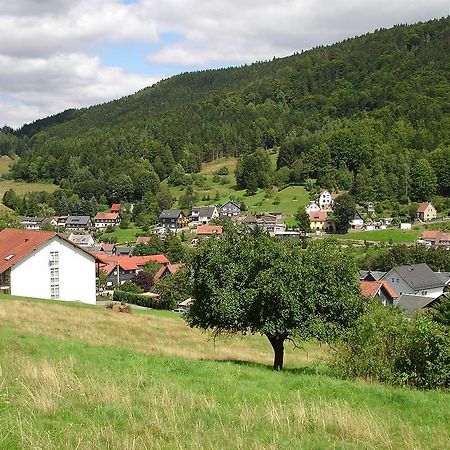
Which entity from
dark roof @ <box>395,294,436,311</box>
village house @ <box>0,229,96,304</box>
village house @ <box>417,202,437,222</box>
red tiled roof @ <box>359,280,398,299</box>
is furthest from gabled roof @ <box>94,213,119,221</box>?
village house @ <box>0,229,96,304</box>

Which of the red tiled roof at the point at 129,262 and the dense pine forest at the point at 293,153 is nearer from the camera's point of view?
the red tiled roof at the point at 129,262

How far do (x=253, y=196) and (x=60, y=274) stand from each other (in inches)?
3818

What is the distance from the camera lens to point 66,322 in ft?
78.0

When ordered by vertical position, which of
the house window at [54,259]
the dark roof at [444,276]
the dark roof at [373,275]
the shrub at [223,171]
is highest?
the shrub at [223,171]

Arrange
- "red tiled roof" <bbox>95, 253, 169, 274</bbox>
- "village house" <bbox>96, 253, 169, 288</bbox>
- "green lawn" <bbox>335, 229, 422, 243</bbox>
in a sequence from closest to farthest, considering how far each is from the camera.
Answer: "village house" <bbox>96, 253, 169, 288</bbox>
"red tiled roof" <bbox>95, 253, 169, 274</bbox>
"green lawn" <bbox>335, 229, 422, 243</bbox>

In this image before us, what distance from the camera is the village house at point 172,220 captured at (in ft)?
405

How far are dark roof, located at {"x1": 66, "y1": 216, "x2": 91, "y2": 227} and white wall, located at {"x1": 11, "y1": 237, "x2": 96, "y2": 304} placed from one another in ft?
287

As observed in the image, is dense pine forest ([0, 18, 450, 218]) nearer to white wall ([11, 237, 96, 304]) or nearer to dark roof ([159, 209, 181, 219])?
dark roof ([159, 209, 181, 219])

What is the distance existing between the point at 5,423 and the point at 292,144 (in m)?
152

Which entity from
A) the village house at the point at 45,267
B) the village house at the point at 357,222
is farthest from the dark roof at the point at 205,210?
the village house at the point at 45,267

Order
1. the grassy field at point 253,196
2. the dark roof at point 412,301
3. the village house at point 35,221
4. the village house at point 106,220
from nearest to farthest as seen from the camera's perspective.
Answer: the dark roof at point 412,301 < the village house at point 35,221 < the grassy field at point 253,196 < the village house at point 106,220

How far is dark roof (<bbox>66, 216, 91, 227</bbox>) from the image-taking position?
424 feet

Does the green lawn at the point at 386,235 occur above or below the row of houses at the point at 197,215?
below

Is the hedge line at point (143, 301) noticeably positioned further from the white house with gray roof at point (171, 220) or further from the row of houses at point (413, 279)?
the white house with gray roof at point (171, 220)
